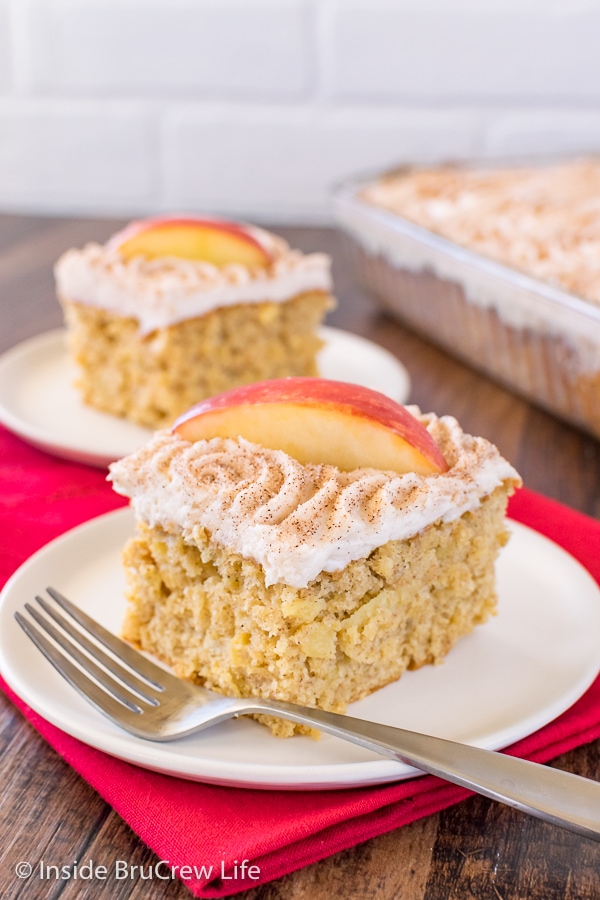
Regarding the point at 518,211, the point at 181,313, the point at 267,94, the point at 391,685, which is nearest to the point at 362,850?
the point at 391,685

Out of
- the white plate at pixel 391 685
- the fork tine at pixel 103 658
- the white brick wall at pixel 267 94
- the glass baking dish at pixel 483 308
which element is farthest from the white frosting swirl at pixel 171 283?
the white brick wall at pixel 267 94

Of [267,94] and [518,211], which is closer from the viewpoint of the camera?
[518,211]

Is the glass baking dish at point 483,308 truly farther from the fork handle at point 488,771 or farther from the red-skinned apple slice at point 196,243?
the fork handle at point 488,771

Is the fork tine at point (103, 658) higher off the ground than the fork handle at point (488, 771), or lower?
lower

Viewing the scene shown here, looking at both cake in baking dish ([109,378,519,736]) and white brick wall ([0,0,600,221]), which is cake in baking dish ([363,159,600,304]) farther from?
cake in baking dish ([109,378,519,736])

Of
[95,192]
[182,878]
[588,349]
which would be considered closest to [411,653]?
[182,878]

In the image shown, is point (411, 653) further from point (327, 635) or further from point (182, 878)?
point (182, 878)

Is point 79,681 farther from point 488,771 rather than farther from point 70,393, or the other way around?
point 70,393
